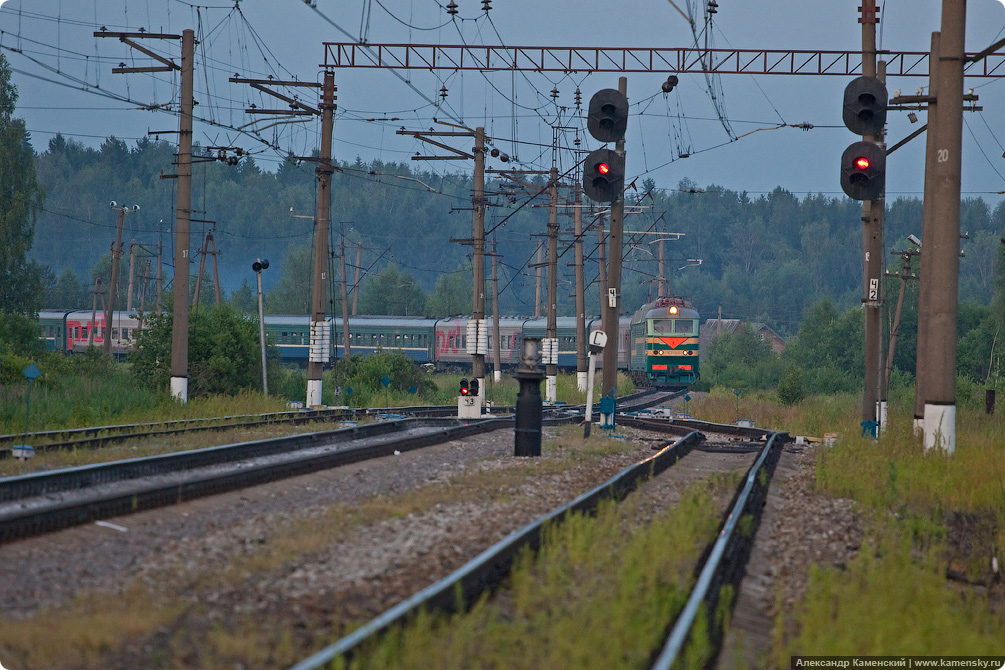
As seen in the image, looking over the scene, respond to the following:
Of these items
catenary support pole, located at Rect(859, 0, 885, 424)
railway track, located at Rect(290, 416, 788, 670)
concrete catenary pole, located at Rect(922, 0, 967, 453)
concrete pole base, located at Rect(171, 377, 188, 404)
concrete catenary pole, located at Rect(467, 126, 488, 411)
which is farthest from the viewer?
concrete catenary pole, located at Rect(467, 126, 488, 411)

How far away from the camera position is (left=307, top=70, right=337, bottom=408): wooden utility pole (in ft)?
86.2

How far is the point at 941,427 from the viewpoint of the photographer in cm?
1373

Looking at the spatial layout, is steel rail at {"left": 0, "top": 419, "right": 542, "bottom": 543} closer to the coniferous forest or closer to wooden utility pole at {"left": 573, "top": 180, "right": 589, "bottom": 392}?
wooden utility pole at {"left": 573, "top": 180, "right": 589, "bottom": 392}

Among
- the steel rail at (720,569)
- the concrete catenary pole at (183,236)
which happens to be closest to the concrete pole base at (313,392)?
the concrete catenary pole at (183,236)

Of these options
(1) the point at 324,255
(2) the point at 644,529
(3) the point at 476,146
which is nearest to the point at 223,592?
(2) the point at 644,529

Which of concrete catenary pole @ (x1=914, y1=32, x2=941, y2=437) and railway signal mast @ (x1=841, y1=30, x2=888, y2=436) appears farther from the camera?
railway signal mast @ (x1=841, y1=30, x2=888, y2=436)

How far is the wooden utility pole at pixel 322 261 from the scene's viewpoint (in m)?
26.3

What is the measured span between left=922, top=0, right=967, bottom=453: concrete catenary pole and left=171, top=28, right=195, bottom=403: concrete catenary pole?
16101 mm

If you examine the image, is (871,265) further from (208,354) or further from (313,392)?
A: (208,354)

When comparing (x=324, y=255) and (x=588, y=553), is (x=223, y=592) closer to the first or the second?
(x=588, y=553)

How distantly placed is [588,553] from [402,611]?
229 cm

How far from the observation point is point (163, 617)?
5441 mm

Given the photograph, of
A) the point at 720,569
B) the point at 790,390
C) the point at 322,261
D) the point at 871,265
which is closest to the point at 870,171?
the point at 871,265

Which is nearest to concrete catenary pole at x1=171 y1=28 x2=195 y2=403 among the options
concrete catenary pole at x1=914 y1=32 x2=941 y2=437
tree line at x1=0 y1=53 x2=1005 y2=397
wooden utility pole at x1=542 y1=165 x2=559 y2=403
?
wooden utility pole at x1=542 y1=165 x2=559 y2=403
